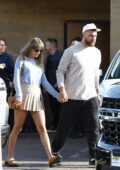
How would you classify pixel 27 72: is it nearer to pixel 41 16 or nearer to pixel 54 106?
pixel 54 106

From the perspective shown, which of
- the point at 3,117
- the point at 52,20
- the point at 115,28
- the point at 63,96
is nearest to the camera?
the point at 3,117

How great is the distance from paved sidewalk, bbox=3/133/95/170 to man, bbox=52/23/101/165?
18.3 inches

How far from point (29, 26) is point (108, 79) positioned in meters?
6.42

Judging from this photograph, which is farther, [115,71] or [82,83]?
[82,83]

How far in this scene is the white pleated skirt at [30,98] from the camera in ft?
29.6

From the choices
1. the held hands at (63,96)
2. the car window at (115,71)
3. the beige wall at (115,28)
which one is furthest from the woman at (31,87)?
the beige wall at (115,28)

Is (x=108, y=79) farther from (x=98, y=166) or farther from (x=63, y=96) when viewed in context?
(x=98, y=166)

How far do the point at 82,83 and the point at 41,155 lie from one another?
1.83m

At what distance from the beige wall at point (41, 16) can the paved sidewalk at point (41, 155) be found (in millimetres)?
3058

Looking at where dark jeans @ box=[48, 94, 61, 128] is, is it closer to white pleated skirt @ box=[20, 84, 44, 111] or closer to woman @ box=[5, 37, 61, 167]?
woman @ box=[5, 37, 61, 167]

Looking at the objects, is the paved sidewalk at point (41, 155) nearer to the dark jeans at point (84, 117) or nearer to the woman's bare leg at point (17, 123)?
the woman's bare leg at point (17, 123)

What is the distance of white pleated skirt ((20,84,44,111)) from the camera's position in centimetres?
903

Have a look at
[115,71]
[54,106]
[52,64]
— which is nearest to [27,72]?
[115,71]

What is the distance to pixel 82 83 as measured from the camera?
29.5 ft
